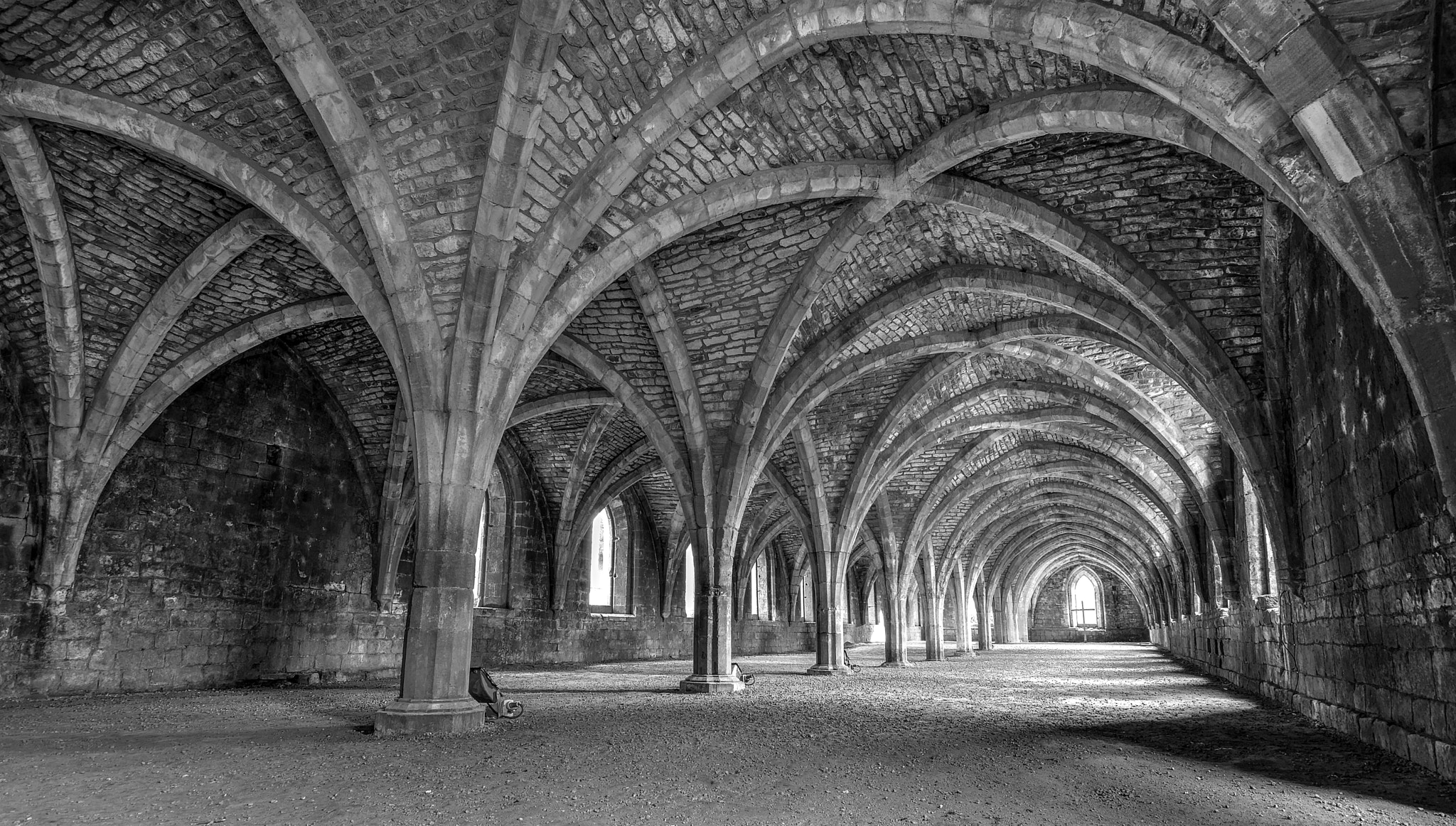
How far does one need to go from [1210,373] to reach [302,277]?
10891 millimetres

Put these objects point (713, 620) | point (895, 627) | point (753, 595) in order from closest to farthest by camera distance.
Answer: point (713, 620) < point (895, 627) < point (753, 595)

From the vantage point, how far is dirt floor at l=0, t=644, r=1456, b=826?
4.40m

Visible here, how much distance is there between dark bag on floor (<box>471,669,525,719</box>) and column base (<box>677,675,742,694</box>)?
3568 millimetres

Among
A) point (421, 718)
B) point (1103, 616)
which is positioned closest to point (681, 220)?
point (421, 718)

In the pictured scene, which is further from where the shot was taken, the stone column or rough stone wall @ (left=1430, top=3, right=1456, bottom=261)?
the stone column

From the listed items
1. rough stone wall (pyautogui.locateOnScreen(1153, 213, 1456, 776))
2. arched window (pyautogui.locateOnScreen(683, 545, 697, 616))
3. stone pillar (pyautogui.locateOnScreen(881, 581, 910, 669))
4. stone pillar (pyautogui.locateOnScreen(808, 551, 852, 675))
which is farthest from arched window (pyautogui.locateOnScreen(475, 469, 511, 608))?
rough stone wall (pyautogui.locateOnScreen(1153, 213, 1456, 776))

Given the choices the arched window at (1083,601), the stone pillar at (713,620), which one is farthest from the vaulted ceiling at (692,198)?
the arched window at (1083,601)

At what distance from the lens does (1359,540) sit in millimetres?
6715

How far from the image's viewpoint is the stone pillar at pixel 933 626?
950 inches

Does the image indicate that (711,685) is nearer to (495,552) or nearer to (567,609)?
(495,552)

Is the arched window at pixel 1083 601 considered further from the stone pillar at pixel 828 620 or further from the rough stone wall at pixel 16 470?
the rough stone wall at pixel 16 470

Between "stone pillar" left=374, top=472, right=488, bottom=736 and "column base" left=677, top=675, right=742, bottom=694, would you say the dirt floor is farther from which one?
"column base" left=677, top=675, right=742, bottom=694

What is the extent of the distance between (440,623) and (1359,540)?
7.30 metres

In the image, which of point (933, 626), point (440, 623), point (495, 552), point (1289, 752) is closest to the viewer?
point (1289, 752)
